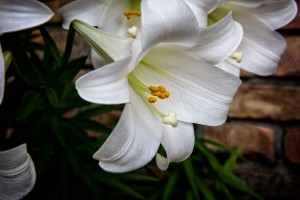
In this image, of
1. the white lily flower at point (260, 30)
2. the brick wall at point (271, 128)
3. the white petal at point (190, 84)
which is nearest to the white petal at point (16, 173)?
the white petal at point (190, 84)

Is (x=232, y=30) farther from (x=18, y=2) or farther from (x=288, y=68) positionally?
(x=288, y=68)

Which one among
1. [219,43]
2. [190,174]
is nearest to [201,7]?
[219,43]

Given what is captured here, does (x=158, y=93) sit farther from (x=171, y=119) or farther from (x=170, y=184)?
(x=170, y=184)

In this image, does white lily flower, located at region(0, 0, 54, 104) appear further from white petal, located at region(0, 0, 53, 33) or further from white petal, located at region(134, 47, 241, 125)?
white petal, located at region(134, 47, 241, 125)

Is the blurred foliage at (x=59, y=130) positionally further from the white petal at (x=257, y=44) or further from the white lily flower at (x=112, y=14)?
the white petal at (x=257, y=44)

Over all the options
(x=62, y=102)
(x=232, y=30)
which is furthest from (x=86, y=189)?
(x=232, y=30)
